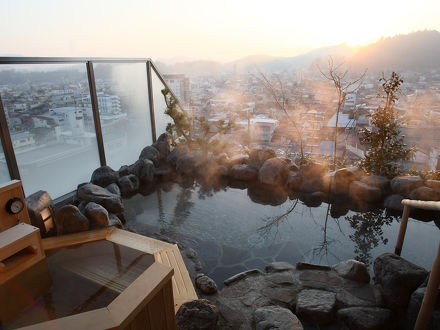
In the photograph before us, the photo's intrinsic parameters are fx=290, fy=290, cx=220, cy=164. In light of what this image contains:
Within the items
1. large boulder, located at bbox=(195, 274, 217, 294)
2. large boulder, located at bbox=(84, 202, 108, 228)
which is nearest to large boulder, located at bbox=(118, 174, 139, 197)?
large boulder, located at bbox=(84, 202, 108, 228)

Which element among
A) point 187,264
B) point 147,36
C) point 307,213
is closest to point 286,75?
point 147,36

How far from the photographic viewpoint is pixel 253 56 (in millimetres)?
8477

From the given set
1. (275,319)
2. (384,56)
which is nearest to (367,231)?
(275,319)

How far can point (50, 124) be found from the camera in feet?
16.2

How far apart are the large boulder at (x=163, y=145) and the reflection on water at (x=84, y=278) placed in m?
3.80

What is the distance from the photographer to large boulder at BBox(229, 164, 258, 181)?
20.0 ft

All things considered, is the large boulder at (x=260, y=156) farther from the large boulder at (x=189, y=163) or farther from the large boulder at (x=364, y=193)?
the large boulder at (x=364, y=193)

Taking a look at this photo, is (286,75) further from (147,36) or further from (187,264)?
(187,264)

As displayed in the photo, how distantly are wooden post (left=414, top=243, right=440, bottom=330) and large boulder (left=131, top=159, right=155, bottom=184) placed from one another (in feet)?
16.6

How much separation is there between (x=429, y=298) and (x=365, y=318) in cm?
64

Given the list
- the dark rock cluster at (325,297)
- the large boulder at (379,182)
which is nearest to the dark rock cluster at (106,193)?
the dark rock cluster at (325,297)

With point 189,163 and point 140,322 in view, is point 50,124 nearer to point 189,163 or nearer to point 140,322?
point 189,163

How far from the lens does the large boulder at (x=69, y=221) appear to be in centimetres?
370

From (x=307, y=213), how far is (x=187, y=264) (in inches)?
88.4
